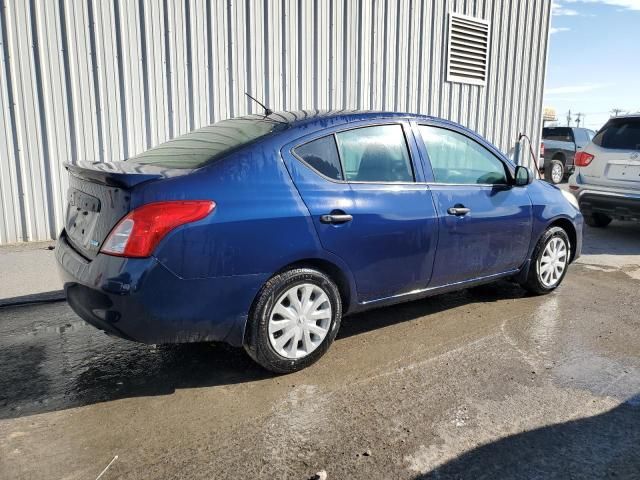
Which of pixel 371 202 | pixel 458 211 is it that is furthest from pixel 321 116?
pixel 458 211

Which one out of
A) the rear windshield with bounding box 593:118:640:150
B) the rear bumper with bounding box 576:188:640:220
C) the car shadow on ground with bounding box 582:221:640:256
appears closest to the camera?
the car shadow on ground with bounding box 582:221:640:256

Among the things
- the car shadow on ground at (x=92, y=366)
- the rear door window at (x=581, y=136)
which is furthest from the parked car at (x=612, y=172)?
the rear door window at (x=581, y=136)

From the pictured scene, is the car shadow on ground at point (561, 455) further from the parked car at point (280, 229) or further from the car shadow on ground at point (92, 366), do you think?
the car shadow on ground at point (92, 366)

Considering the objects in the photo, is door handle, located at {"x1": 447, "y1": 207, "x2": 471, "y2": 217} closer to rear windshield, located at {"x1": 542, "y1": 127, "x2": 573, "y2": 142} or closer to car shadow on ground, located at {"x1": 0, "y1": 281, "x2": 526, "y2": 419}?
car shadow on ground, located at {"x1": 0, "y1": 281, "x2": 526, "y2": 419}

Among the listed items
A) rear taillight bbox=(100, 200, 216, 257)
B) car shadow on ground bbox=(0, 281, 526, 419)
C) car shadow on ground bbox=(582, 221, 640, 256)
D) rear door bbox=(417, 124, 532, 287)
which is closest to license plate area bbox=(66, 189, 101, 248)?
rear taillight bbox=(100, 200, 216, 257)

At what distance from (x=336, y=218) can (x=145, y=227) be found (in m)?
1.15

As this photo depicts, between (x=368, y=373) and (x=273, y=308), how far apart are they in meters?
0.75

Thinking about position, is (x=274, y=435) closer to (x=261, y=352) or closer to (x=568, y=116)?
(x=261, y=352)

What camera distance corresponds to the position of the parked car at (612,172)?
24.3ft

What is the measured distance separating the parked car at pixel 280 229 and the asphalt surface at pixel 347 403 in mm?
341

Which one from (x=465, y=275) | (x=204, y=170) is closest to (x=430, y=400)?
(x=465, y=275)

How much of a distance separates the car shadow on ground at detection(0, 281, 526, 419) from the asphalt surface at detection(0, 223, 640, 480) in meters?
0.01

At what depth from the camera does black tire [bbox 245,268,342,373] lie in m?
3.17

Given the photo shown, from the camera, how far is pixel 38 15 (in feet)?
19.4
